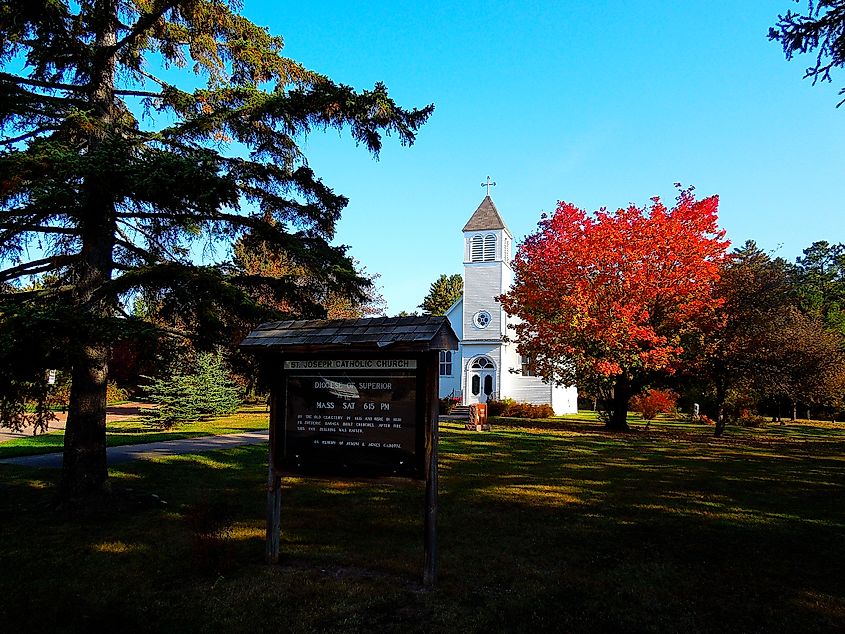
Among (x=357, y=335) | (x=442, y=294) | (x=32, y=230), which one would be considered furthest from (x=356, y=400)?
(x=442, y=294)

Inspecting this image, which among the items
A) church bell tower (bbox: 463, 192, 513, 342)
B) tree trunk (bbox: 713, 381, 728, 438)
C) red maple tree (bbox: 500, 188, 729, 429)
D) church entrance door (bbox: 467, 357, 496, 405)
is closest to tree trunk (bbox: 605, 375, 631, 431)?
red maple tree (bbox: 500, 188, 729, 429)

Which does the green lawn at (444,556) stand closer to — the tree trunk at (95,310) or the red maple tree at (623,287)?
the tree trunk at (95,310)

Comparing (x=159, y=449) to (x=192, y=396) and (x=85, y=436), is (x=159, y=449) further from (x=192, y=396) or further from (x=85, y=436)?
(x=192, y=396)

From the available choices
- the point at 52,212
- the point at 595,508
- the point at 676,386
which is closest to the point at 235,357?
the point at 52,212

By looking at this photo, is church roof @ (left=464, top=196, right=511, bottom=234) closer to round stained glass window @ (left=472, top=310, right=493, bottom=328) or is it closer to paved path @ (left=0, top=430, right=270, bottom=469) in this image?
round stained glass window @ (left=472, top=310, right=493, bottom=328)

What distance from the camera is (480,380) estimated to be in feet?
117

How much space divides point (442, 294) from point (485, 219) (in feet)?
116

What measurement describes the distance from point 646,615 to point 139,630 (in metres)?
4.36

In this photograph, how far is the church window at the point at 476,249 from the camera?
118 feet

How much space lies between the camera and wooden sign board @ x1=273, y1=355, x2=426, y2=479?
19.1 ft

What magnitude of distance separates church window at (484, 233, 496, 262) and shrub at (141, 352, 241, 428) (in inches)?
709

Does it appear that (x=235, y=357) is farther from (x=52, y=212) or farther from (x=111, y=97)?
(x=111, y=97)

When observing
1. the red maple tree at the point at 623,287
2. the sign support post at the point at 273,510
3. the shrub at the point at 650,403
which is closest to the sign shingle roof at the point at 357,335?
the sign support post at the point at 273,510

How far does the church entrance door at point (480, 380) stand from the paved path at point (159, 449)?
59.7 ft
